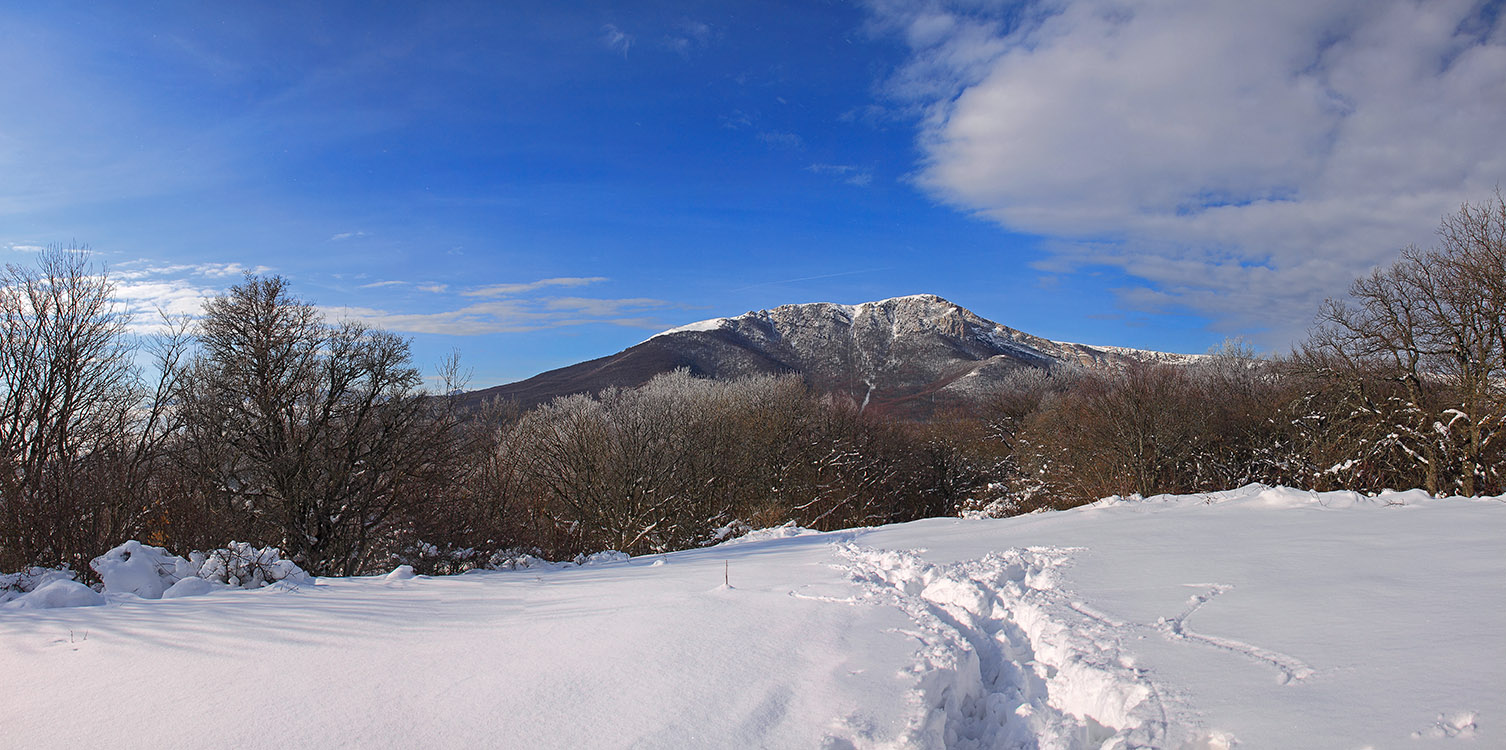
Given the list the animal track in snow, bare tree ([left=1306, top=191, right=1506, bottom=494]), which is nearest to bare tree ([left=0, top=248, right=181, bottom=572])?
the animal track in snow

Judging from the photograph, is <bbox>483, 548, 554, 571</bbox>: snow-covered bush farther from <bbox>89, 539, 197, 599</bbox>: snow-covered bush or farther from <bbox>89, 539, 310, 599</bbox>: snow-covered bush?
<bbox>89, 539, 197, 599</bbox>: snow-covered bush

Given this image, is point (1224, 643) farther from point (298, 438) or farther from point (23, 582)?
point (298, 438)

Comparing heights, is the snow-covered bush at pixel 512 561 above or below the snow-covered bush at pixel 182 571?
below

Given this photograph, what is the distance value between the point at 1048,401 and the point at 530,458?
27611mm

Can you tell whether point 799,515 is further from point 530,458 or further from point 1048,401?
point 1048,401

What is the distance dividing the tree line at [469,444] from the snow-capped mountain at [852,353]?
179 feet

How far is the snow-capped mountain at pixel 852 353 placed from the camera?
10044cm

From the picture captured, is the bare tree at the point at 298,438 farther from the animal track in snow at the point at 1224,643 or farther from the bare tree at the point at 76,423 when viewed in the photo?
the animal track in snow at the point at 1224,643

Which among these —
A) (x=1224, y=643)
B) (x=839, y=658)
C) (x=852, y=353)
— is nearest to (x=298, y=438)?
(x=839, y=658)

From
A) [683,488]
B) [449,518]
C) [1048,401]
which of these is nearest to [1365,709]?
[449,518]

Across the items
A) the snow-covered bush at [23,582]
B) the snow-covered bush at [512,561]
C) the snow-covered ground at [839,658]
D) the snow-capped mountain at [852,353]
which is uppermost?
the snow-capped mountain at [852,353]

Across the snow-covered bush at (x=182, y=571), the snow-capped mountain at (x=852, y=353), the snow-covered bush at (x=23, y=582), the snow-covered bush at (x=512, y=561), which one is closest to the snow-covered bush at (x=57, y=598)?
the snow-covered bush at (x=182, y=571)

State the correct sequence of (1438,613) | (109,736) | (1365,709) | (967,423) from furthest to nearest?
(967,423)
(1438,613)
(109,736)
(1365,709)

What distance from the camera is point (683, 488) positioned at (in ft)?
75.7
